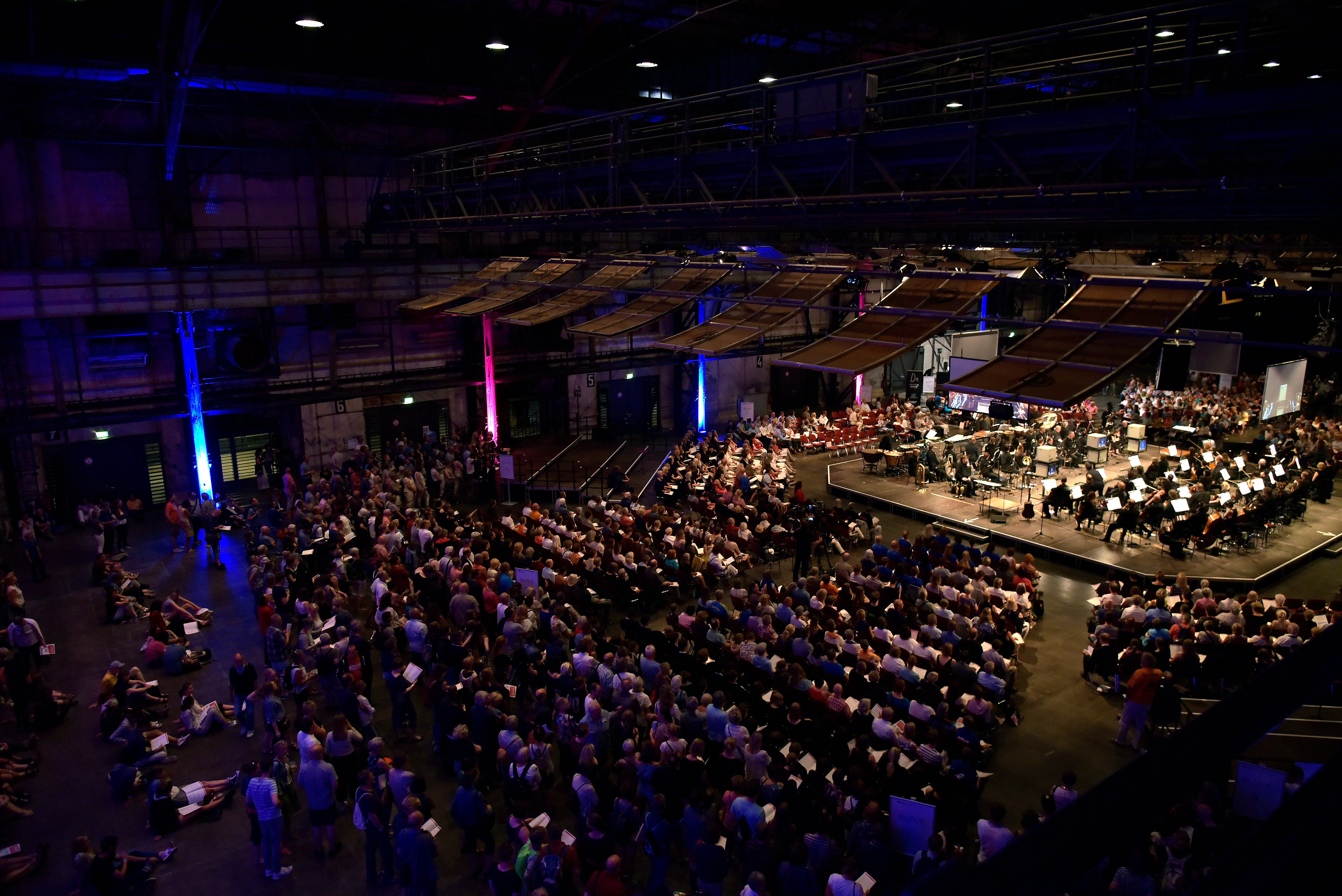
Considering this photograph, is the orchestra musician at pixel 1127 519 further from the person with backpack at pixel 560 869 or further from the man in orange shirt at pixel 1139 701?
the person with backpack at pixel 560 869

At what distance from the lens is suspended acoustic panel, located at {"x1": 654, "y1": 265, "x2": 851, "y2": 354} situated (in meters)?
13.9

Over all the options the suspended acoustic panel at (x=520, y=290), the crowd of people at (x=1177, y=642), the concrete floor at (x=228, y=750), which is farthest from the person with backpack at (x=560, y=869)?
the suspended acoustic panel at (x=520, y=290)

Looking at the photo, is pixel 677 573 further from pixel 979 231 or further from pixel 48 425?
pixel 48 425

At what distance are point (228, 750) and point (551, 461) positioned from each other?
14793mm

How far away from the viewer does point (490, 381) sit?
26.2 metres

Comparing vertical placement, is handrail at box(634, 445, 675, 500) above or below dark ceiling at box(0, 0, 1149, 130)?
below

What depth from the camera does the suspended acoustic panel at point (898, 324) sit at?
11.5 m

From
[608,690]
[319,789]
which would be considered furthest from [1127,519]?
[319,789]

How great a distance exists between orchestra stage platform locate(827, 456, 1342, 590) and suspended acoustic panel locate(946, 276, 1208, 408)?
28.9 feet

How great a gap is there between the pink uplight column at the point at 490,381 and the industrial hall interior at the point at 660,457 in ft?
0.34

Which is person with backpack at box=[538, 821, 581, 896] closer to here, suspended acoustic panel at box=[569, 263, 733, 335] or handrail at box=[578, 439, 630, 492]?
suspended acoustic panel at box=[569, 263, 733, 335]

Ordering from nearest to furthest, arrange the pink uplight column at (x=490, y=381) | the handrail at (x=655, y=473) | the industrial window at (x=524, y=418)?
Answer: 1. the handrail at (x=655, y=473)
2. the pink uplight column at (x=490, y=381)
3. the industrial window at (x=524, y=418)

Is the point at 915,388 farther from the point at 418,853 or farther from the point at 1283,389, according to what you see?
the point at 418,853

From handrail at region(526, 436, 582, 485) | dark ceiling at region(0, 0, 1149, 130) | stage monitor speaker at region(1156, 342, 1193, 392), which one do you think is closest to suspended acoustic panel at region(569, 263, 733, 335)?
dark ceiling at region(0, 0, 1149, 130)
